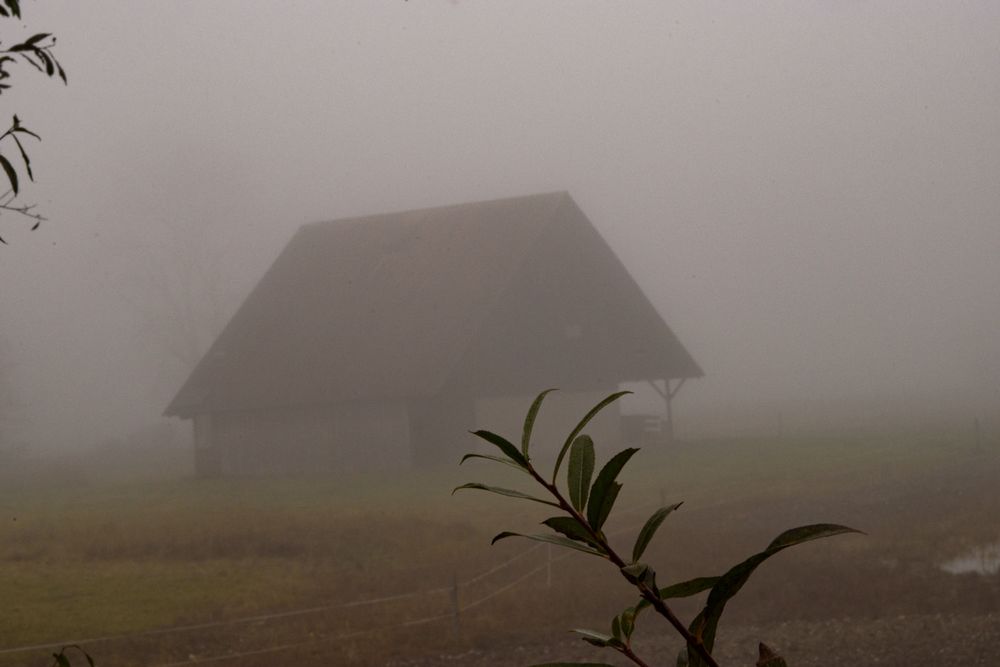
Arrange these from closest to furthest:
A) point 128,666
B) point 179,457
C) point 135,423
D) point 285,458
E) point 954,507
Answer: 1. point 128,666
2. point 954,507
3. point 285,458
4. point 179,457
5. point 135,423

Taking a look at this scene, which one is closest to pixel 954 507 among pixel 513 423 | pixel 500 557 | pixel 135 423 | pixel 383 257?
pixel 500 557

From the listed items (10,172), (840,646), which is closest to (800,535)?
(10,172)

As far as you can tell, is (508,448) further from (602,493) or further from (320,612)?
(320,612)

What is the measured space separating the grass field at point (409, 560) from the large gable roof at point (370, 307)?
4333mm

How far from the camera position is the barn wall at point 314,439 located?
34625 millimetres

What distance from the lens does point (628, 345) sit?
134 ft

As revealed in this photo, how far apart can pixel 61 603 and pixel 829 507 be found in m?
15.8

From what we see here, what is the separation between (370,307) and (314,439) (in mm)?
5995

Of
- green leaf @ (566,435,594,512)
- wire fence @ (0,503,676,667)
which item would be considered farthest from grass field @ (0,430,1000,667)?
green leaf @ (566,435,594,512)

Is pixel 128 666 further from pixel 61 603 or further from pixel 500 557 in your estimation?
pixel 500 557

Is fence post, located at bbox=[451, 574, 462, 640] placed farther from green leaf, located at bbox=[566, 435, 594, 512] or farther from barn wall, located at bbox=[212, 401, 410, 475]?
barn wall, located at bbox=[212, 401, 410, 475]

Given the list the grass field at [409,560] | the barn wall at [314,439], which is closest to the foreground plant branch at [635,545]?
the grass field at [409,560]

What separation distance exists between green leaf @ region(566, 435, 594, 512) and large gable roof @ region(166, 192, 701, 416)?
107ft

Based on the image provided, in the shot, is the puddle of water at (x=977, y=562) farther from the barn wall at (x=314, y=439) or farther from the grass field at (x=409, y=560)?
the barn wall at (x=314, y=439)
